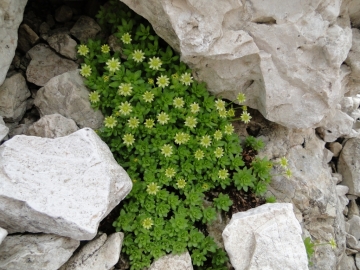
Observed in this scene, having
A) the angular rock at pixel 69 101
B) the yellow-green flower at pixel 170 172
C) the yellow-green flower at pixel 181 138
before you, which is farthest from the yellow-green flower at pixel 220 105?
the angular rock at pixel 69 101

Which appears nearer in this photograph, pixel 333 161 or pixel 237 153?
pixel 237 153

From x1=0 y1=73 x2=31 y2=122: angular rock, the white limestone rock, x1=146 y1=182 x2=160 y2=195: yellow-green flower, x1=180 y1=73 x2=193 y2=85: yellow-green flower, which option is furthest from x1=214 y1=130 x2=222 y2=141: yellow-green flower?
x1=0 y1=73 x2=31 y2=122: angular rock

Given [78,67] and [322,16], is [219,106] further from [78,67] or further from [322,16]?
[78,67]

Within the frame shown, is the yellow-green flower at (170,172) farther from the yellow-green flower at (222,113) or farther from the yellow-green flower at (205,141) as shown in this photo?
the yellow-green flower at (222,113)

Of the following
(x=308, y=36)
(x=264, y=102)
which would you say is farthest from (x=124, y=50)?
(x=308, y=36)

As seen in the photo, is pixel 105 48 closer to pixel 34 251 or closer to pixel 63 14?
pixel 63 14

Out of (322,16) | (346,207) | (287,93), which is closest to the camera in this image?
(322,16)
